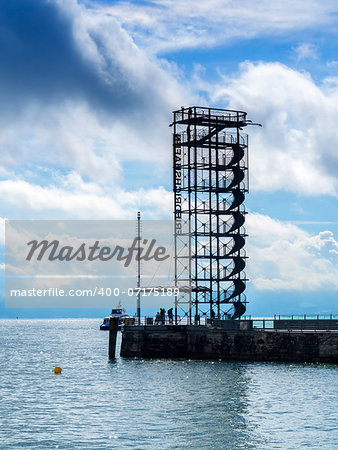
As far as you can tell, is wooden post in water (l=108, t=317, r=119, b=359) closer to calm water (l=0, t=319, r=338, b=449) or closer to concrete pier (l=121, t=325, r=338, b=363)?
concrete pier (l=121, t=325, r=338, b=363)

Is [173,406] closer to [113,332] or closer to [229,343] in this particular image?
[229,343]

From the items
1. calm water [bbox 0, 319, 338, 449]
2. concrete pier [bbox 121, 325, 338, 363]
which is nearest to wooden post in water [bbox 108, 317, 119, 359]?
concrete pier [bbox 121, 325, 338, 363]

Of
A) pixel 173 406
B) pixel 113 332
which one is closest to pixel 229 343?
pixel 113 332

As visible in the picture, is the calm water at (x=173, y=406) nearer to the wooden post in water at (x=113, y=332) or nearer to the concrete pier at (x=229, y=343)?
the concrete pier at (x=229, y=343)

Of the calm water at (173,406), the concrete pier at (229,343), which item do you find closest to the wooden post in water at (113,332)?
the concrete pier at (229,343)

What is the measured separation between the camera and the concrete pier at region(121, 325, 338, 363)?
54.8 metres

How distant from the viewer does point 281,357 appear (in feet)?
185

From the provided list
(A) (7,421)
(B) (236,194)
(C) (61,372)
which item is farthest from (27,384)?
(B) (236,194)

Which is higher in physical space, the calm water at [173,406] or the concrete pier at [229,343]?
the concrete pier at [229,343]

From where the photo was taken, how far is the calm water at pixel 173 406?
106 ft

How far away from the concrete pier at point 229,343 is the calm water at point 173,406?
3.29 ft

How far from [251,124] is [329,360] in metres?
28.7

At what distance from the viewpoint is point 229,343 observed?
58.8 metres

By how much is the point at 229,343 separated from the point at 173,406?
1923 centimetres
